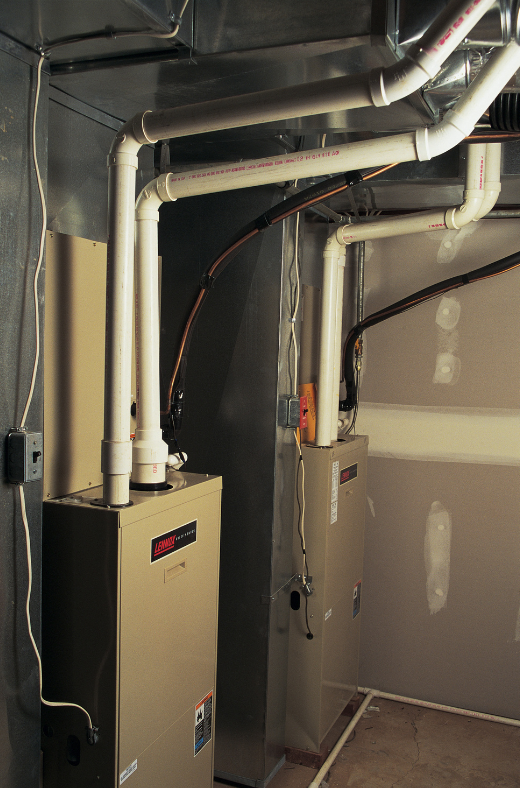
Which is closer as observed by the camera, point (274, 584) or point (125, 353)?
point (125, 353)

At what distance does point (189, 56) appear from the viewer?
146 cm

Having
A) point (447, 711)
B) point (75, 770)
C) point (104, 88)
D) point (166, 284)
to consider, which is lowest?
point (447, 711)

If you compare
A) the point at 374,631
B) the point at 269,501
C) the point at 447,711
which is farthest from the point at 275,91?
the point at 447,711

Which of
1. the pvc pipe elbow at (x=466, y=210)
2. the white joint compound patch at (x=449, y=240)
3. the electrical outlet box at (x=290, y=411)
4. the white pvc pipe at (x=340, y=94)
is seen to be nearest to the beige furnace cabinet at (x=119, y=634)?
the electrical outlet box at (x=290, y=411)

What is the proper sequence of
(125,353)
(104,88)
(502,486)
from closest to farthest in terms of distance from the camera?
1. (125,353)
2. (104,88)
3. (502,486)

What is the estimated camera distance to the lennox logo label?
162 cm

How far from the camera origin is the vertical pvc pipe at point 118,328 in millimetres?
1510

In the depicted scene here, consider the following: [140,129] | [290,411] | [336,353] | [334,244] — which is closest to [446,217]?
[334,244]

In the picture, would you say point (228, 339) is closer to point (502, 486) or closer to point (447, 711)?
point (502, 486)

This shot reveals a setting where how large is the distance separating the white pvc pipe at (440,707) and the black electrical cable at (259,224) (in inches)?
80.8

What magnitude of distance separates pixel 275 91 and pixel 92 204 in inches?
26.4

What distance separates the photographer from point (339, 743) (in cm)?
280

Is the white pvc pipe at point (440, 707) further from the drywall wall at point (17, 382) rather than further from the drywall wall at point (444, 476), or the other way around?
the drywall wall at point (17, 382)

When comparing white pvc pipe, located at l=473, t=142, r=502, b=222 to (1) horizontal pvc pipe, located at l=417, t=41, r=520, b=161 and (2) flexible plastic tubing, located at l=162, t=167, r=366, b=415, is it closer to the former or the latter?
(2) flexible plastic tubing, located at l=162, t=167, r=366, b=415
